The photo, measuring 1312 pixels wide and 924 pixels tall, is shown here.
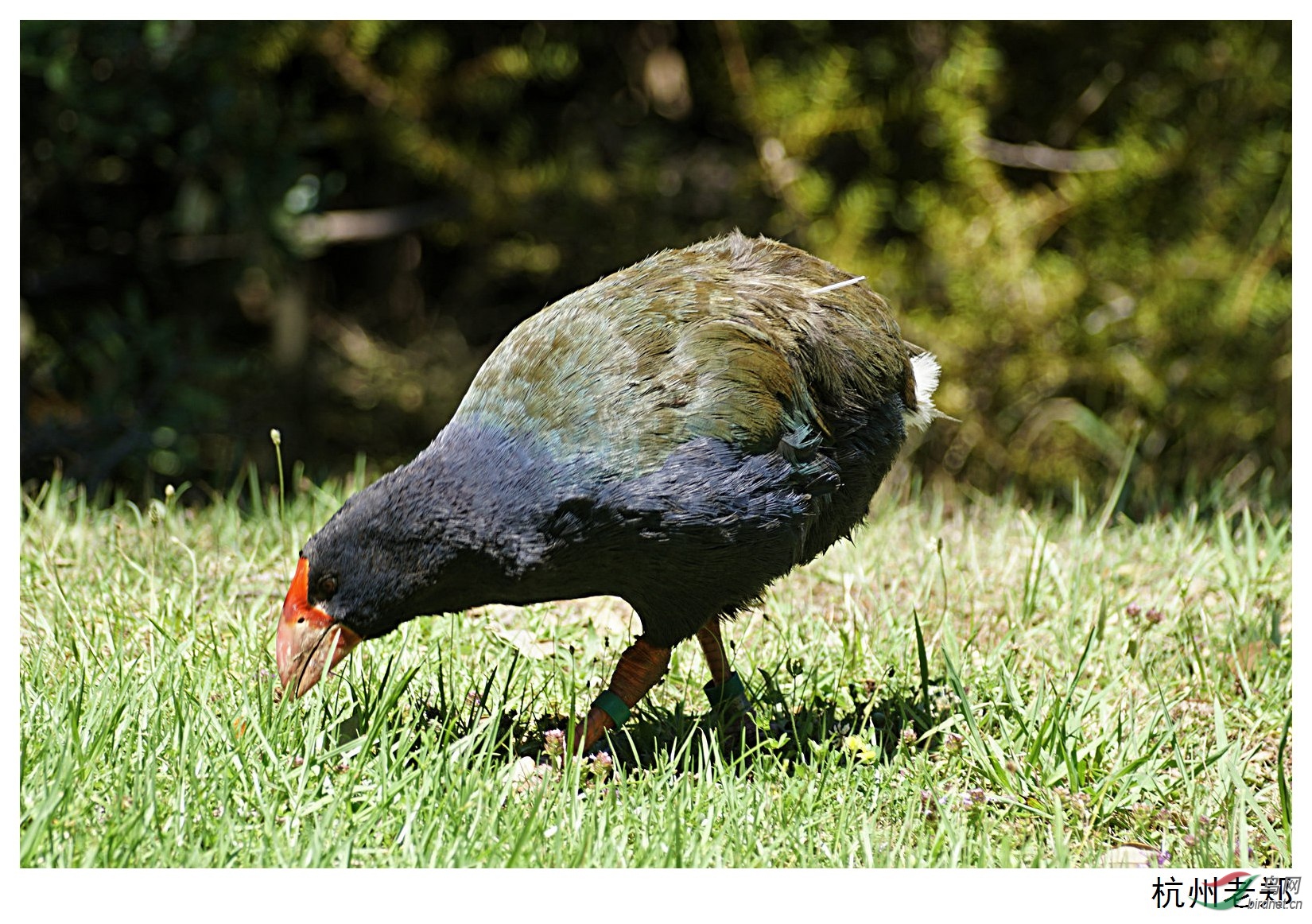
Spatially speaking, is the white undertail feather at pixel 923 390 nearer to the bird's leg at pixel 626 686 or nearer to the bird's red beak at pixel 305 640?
the bird's leg at pixel 626 686

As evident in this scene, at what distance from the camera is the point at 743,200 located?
251 inches

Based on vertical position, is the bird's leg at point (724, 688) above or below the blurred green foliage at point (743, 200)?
below

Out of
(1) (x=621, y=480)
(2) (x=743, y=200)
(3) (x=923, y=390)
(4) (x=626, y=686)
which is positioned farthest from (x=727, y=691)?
(2) (x=743, y=200)

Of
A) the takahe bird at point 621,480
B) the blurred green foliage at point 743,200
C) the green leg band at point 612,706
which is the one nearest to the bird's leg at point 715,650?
the takahe bird at point 621,480

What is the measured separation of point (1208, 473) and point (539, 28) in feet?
11.9

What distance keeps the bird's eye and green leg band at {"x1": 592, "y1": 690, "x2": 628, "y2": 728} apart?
22.7 inches

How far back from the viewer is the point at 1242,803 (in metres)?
2.65

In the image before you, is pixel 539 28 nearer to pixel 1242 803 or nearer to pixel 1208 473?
pixel 1208 473

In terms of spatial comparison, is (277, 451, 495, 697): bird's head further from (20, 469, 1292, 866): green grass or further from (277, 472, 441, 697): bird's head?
(20, 469, 1292, 866): green grass

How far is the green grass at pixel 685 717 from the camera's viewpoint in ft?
7.85

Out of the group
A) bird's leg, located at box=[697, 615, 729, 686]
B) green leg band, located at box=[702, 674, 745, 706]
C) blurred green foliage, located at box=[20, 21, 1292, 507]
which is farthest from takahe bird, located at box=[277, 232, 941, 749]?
blurred green foliage, located at box=[20, 21, 1292, 507]

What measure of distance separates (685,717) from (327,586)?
86 cm

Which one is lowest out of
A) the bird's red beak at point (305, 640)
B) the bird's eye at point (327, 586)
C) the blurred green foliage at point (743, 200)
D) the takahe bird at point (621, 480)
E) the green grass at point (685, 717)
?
the green grass at point (685, 717)

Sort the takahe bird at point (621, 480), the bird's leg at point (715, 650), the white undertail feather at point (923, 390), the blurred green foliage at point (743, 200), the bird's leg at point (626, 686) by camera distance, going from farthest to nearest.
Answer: the blurred green foliage at point (743, 200) < the white undertail feather at point (923, 390) < the bird's leg at point (715, 650) < the bird's leg at point (626, 686) < the takahe bird at point (621, 480)
